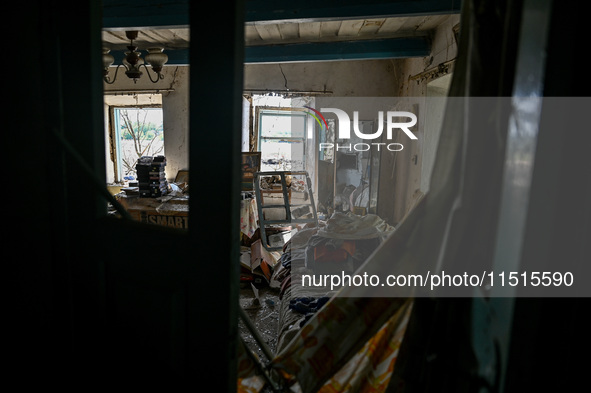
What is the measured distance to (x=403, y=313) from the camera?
3.76ft

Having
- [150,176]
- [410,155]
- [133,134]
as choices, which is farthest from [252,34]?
[133,134]

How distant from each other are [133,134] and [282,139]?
9.84 feet

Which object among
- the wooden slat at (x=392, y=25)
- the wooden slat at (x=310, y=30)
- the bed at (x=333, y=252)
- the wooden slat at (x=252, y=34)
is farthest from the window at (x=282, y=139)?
the bed at (x=333, y=252)

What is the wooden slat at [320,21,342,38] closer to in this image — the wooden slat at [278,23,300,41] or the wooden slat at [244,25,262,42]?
the wooden slat at [278,23,300,41]

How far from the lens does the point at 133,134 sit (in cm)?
717

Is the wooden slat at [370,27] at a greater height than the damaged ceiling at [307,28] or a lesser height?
greater

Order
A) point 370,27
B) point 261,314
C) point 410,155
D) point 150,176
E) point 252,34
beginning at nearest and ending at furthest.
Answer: point 261,314, point 370,27, point 150,176, point 252,34, point 410,155

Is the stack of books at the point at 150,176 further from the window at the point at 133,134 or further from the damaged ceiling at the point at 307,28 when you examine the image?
the window at the point at 133,134

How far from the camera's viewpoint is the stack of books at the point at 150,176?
429 cm

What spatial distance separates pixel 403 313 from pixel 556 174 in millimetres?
612

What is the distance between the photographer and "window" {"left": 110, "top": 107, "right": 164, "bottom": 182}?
278 inches

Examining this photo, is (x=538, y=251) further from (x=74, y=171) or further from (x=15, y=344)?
(x=15, y=344)

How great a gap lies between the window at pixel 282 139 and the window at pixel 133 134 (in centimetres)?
203

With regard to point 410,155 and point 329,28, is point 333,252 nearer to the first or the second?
point 329,28
